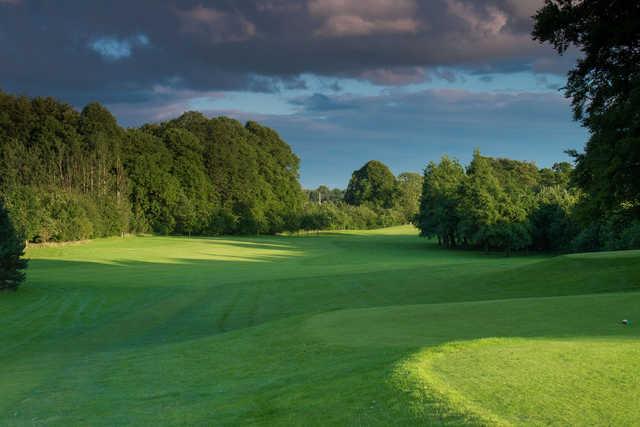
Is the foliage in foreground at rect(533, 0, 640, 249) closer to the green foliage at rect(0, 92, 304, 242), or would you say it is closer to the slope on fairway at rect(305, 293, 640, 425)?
the slope on fairway at rect(305, 293, 640, 425)

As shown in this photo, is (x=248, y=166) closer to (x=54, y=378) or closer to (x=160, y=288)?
(x=160, y=288)

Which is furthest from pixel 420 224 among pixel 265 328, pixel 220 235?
pixel 265 328

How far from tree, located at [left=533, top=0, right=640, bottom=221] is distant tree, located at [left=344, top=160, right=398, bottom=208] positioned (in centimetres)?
13763

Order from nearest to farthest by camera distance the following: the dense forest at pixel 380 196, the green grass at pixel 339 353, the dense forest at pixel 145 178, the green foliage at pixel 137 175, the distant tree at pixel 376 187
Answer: the green grass at pixel 339 353, the green foliage at pixel 137 175, the dense forest at pixel 145 178, the dense forest at pixel 380 196, the distant tree at pixel 376 187

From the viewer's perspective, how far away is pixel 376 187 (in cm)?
16512

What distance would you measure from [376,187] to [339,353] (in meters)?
155

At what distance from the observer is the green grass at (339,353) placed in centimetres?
701

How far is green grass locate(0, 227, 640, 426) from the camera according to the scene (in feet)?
23.0

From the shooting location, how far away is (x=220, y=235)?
103 metres

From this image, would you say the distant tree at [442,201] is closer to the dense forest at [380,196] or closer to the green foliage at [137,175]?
the green foliage at [137,175]

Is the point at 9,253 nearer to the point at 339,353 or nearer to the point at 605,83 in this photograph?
the point at 339,353

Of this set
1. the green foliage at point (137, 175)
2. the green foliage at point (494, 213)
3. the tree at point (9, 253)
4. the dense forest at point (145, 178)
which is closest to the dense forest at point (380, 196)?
the dense forest at point (145, 178)

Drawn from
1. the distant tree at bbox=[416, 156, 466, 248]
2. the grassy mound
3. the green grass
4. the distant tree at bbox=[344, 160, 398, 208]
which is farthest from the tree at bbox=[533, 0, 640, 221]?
the distant tree at bbox=[344, 160, 398, 208]

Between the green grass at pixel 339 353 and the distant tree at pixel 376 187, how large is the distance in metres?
129
